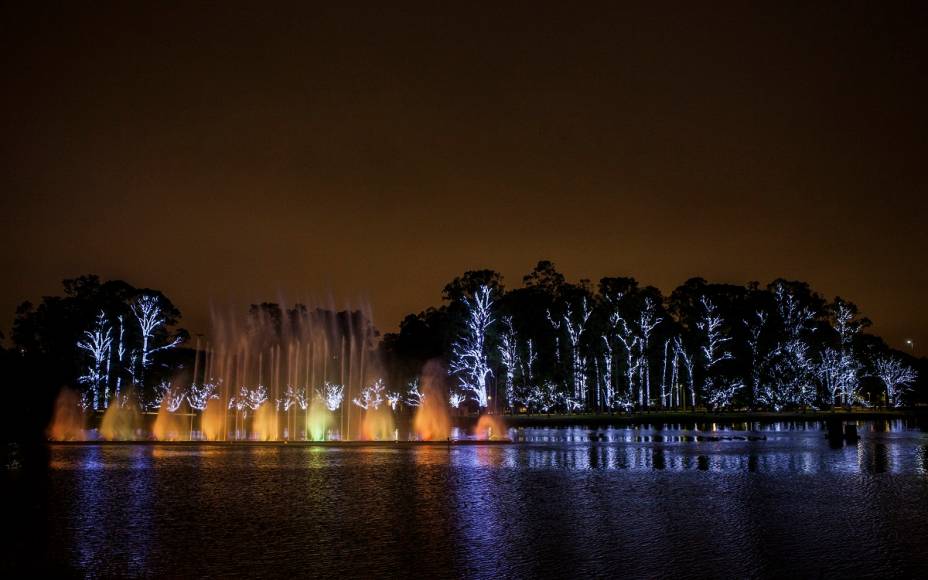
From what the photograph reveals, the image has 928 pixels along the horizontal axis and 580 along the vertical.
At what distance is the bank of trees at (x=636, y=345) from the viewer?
7444cm

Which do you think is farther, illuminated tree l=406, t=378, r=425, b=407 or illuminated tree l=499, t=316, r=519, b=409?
illuminated tree l=406, t=378, r=425, b=407

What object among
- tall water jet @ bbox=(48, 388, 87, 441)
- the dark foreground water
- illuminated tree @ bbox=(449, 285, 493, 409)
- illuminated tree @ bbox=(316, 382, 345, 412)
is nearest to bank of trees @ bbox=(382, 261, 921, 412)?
illuminated tree @ bbox=(449, 285, 493, 409)

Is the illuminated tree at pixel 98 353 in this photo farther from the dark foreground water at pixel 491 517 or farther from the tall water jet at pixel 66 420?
the dark foreground water at pixel 491 517

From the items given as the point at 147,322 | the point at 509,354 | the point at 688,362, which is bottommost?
the point at 688,362

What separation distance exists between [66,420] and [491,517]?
37.2 meters

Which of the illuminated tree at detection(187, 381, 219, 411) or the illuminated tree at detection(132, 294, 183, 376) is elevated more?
the illuminated tree at detection(132, 294, 183, 376)

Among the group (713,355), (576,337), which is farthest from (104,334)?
(713,355)

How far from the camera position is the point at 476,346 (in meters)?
73.2

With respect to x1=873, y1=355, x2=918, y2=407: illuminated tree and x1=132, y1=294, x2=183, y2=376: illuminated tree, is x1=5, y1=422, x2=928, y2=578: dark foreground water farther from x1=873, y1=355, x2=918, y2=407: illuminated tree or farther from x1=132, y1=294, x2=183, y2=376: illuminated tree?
x1=873, y1=355, x2=918, y2=407: illuminated tree

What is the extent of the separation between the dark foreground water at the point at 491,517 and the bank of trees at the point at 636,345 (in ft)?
160

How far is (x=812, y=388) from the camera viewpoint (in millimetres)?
78688

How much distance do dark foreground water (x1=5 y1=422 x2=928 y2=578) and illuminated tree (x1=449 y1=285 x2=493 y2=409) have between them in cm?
4659

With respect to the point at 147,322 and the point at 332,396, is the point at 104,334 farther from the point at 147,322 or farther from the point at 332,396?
the point at 332,396

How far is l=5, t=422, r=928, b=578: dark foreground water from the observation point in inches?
398
